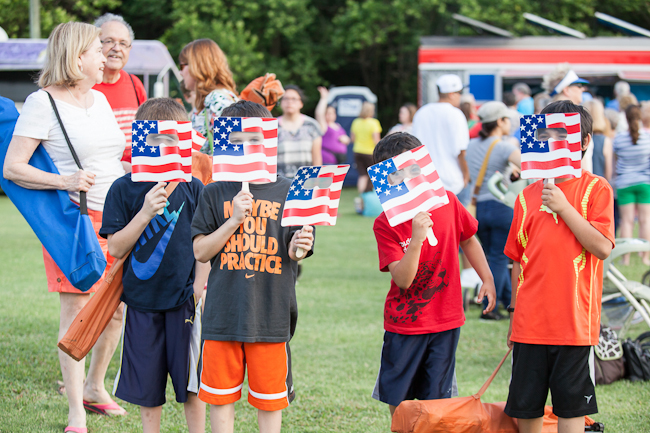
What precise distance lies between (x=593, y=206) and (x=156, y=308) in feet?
6.63

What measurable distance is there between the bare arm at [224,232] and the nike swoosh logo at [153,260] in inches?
12.9

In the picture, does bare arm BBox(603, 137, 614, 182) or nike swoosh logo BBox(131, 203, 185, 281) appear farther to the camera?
bare arm BBox(603, 137, 614, 182)

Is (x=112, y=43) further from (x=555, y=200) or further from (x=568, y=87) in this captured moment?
(x=568, y=87)

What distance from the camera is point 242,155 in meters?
2.86

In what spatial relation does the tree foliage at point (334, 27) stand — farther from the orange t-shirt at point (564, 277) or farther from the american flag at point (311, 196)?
the orange t-shirt at point (564, 277)

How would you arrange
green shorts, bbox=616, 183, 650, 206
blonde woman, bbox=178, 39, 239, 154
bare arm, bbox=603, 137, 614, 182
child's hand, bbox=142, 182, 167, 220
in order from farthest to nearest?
green shorts, bbox=616, 183, 650, 206 < bare arm, bbox=603, 137, 614, 182 < blonde woman, bbox=178, 39, 239, 154 < child's hand, bbox=142, 182, 167, 220

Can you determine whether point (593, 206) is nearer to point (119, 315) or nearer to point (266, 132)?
point (266, 132)

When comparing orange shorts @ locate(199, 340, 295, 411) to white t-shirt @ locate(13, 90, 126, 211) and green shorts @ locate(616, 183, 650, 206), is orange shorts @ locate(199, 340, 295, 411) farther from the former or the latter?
green shorts @ locate(616, 183, 650, 206)

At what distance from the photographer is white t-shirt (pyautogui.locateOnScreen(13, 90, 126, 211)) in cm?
355

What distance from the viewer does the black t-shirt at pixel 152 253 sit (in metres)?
3.18

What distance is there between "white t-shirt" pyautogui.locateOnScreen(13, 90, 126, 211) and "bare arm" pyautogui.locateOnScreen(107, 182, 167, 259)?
0.68m

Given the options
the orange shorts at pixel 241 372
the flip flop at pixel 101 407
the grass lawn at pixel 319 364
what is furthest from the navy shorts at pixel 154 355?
the flip flop at pixel 101 407

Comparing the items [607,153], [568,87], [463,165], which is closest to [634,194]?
[607,153]

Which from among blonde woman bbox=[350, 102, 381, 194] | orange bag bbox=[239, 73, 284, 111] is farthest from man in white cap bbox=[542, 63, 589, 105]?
blonde woman bbox=[350, 102, 381, 194]
